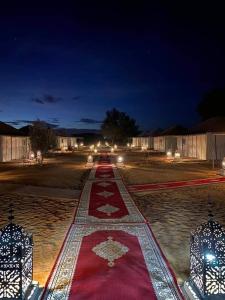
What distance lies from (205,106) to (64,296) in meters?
56.0

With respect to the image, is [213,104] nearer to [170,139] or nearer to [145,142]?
[170,139]

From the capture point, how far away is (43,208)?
11555 millimetres

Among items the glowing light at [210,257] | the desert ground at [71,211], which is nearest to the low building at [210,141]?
the desert ground at [71,211]

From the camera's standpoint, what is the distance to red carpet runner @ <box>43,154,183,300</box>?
202 inches

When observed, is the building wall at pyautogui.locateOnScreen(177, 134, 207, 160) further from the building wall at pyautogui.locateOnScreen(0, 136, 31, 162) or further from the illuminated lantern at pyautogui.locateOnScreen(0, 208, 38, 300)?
the illuminated lantern at pyautogui.locateOnScreen(0, 208, 38, 300)

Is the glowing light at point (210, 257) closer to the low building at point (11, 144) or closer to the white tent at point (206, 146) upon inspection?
the white tent at point (206, 146)

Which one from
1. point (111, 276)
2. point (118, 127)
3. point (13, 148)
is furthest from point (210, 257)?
point (118, 127)

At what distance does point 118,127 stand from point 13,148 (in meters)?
59.7

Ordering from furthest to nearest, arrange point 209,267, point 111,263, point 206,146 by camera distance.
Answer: point 206,146, point 111,263, point 209,267

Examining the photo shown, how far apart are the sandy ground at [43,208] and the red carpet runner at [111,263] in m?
0.28

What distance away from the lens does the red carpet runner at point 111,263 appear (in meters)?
5.13

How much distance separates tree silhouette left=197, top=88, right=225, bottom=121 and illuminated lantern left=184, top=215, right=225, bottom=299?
53.2m

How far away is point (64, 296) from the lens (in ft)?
16.4

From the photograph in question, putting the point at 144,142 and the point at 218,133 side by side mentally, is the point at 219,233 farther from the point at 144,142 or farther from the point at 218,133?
the point at 144,142
